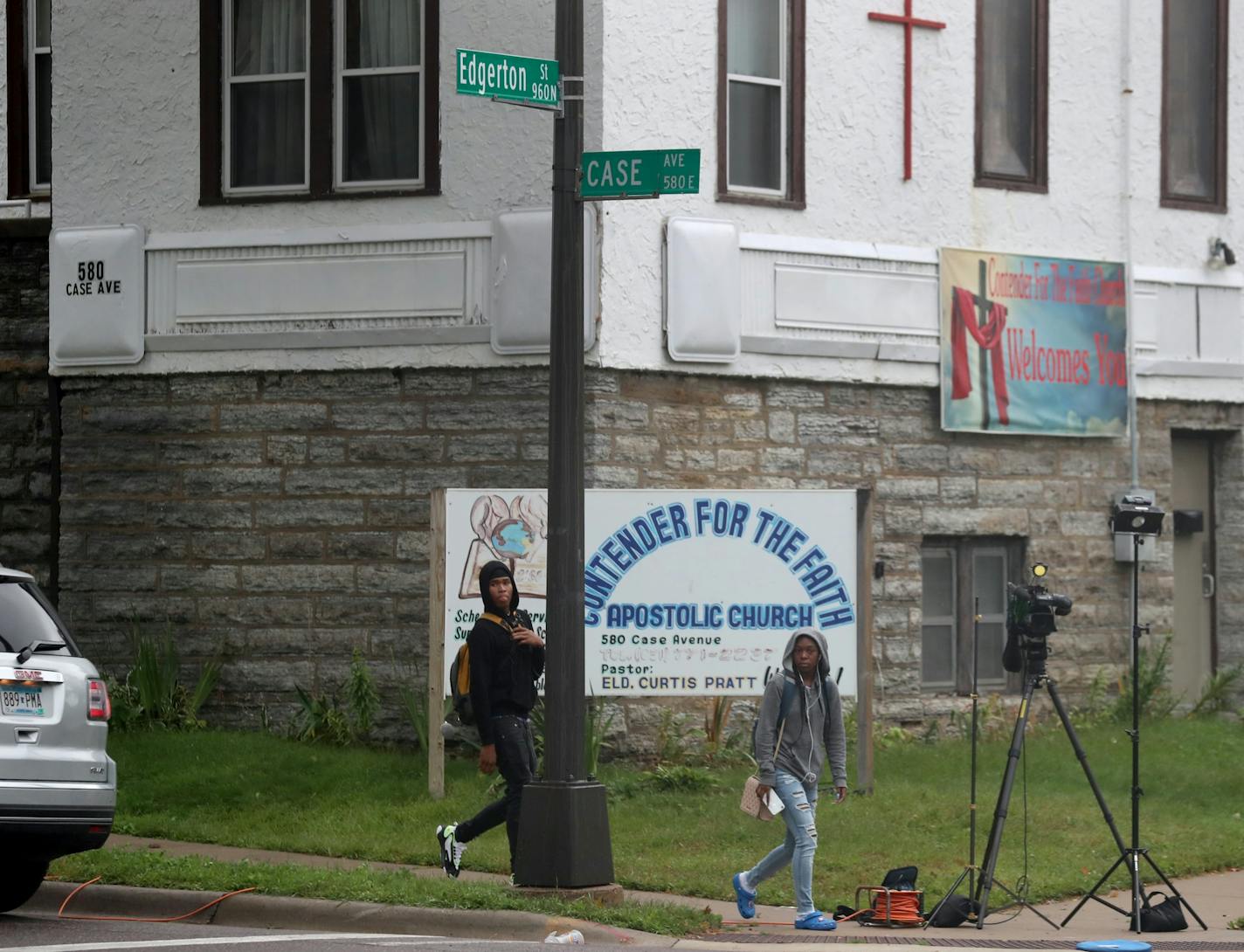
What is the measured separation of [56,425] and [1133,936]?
32.6 feet

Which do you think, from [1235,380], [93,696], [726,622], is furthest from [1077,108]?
[93,696]

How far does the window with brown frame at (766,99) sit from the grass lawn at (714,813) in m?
4.55

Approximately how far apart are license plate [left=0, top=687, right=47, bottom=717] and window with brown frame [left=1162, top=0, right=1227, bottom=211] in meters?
11.6

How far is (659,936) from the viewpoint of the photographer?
9.89 metres

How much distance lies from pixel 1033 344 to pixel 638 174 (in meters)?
7.11

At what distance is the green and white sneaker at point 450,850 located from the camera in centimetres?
1132

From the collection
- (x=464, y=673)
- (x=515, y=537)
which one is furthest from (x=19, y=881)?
(x=515, y=537)

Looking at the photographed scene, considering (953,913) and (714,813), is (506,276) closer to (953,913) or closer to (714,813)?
(714,813)

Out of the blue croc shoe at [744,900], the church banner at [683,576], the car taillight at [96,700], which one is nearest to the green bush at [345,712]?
the church banner at [683,576]

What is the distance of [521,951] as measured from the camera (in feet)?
29.5

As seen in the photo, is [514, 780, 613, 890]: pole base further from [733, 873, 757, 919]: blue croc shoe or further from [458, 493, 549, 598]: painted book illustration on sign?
[458, 493, 549, 598]: painted book illustration on sign

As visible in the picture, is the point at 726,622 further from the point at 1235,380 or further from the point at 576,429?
the point at 1235,380

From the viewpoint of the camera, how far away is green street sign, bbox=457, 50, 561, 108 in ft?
34.1

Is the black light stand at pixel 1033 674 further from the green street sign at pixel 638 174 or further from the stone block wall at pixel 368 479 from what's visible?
the stone block wall at pixel 368 479
